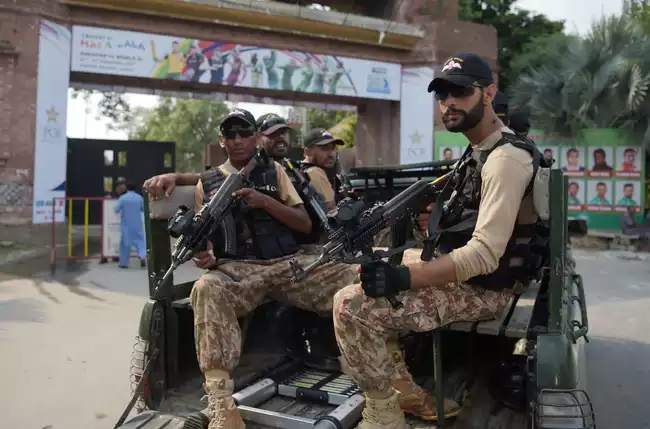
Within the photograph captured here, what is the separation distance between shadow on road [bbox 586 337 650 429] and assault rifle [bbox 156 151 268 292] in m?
2.74

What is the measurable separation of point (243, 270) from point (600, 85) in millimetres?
13394

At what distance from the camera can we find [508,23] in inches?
817

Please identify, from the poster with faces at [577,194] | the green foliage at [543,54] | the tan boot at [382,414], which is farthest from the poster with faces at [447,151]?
the tan boot at [382,414]

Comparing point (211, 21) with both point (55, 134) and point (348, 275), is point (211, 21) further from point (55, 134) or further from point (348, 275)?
point (348, 275)

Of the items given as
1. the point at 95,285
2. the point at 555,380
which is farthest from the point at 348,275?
the point at 95,285

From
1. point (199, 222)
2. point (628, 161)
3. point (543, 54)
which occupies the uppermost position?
point (543, 54)

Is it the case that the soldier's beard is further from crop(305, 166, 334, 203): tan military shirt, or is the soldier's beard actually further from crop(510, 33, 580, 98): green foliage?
crop(510, 33, 580, 98): green foliage

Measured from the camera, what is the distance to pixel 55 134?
449 inches

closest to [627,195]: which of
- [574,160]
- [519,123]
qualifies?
[574,160]

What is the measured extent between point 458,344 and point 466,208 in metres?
1.20

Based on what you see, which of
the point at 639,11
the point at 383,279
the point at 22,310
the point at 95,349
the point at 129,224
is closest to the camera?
the point at 383,279

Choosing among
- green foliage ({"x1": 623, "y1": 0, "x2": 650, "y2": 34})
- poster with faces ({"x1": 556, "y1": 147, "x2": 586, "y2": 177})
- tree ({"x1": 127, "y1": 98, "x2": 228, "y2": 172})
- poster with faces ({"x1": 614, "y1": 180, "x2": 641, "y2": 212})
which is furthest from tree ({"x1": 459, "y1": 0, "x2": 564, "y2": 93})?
tree ({"x1": 127, "y1": 98, "x2": 228, "y2": 172})

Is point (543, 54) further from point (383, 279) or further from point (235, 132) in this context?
point (383, 279)

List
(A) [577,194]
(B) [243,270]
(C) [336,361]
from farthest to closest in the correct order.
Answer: (A) [577,194]
(C) [336,361]
(B) [243,270]
